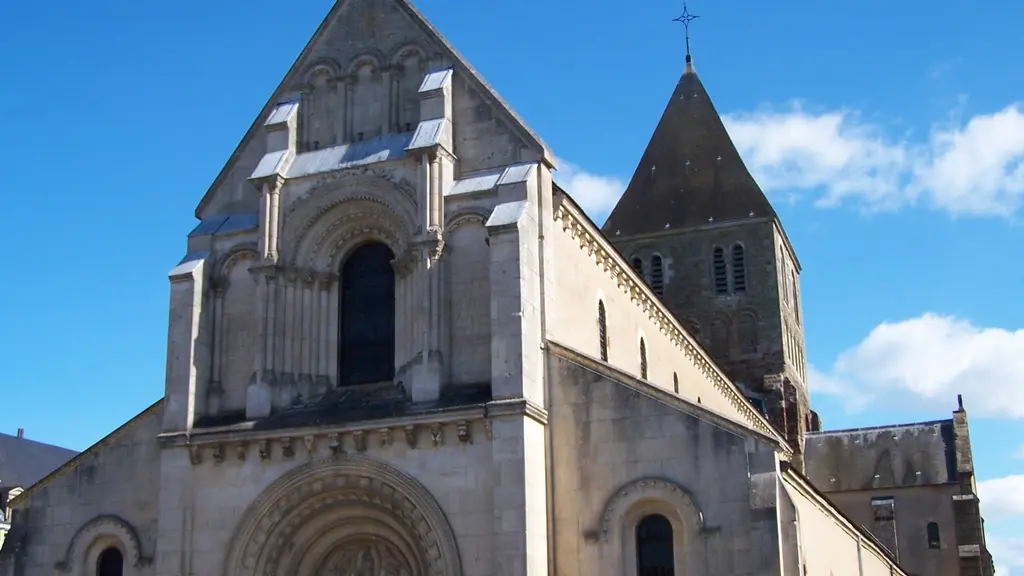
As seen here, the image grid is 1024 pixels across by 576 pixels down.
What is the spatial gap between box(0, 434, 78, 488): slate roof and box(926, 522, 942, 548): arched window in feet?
132

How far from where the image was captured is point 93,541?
23172 mm

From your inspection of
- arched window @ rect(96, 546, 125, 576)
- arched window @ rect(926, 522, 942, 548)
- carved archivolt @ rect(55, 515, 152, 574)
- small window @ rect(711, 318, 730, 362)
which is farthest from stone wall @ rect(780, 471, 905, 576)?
small window @ rect(711, 318, 730, 362)

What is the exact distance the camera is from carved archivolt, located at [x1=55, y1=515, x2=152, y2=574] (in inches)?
899

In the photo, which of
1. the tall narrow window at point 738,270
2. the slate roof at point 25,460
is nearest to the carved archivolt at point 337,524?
the tall narrow window at point 738,270

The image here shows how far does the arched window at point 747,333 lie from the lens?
48.3m

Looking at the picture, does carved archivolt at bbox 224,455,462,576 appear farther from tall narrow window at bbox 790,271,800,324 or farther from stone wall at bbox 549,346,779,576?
tall narrow window at bbox 790,271,800,324

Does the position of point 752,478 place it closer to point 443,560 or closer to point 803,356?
point 443,560

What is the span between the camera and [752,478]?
18.5 meters

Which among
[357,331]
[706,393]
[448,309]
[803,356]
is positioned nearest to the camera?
[448,309]

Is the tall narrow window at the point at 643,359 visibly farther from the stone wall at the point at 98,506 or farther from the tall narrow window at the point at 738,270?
the tall narrow window at the point at 738,270

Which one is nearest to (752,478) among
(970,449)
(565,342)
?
(565,342)

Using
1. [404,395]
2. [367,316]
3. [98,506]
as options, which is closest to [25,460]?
[98,506]

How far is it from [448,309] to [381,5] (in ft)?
23.0

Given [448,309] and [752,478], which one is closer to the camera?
[752,478]
